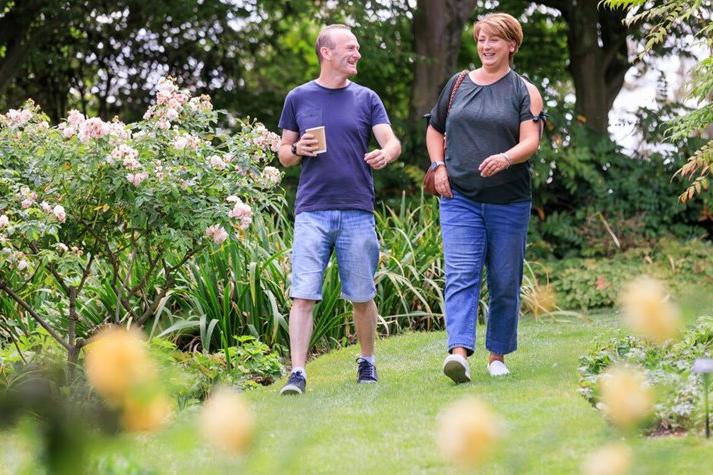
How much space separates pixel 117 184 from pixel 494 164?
1.73 m

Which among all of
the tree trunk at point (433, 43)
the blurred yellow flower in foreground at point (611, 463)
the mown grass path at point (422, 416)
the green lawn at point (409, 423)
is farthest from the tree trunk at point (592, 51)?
the blurred yellow flower in foreground at point (611, 463)

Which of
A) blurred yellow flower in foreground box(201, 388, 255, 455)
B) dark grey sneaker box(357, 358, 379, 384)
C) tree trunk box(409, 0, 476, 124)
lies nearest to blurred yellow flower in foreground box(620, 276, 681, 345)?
blurred yellow flower in foreground box(201, 388, 255, 455)

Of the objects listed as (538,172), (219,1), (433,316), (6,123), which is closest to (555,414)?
(6,123)

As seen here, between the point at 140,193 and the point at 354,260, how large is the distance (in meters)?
1.06

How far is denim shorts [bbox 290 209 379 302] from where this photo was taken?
5.21 m

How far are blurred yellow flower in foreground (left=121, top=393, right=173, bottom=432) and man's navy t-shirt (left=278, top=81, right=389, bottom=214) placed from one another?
164 inches

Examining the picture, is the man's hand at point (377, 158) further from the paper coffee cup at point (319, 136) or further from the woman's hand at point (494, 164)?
the woman's hand at point (494, 164)

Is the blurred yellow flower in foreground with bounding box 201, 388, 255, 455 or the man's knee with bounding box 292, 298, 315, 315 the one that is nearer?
the blurred yellow flower in foreground with bounding box 201, 388, 255, 455

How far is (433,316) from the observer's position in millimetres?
8156

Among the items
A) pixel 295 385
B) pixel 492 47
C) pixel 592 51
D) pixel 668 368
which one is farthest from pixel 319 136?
pixel 592 51

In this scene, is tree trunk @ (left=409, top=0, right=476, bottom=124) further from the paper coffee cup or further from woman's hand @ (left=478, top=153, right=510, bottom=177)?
woman's hand @ (left=478, top=153, right=510, bottom=177)

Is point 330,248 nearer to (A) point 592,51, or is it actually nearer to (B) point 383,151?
(B) point 383,151

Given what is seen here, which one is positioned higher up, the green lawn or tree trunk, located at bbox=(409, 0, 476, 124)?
tree trunk, located at bbox=(409, 0, 476, 124)

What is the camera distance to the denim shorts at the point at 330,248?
5207 mm
